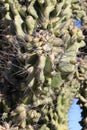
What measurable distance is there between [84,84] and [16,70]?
1816 mm

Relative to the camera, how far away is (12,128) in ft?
18.0

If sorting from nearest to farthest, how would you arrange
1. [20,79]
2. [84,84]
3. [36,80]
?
1. [36,80]
2. [20,79]
3. [84,84]

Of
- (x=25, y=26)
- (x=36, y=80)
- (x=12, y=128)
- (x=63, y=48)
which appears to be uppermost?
(x=25, y=26)

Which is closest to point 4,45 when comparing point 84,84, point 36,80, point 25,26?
point 25,26

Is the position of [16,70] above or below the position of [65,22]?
below

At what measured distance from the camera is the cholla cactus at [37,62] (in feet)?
17.5

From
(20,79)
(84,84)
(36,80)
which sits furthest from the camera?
(84,84)

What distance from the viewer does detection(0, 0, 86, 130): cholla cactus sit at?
5.34 metres

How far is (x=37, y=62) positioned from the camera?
17.1 feet

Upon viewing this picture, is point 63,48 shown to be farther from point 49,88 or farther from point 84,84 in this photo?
point 84,84

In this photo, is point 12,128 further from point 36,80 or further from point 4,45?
point 4,45

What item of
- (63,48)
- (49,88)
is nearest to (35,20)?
(63,48)

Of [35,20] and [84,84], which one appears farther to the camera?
[84,84]

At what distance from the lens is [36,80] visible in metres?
5.32
